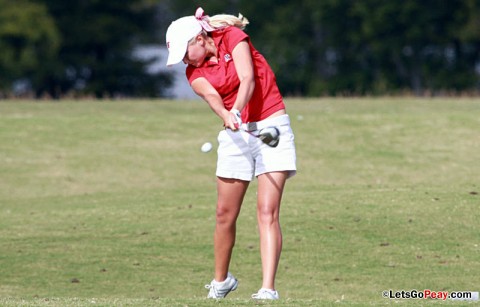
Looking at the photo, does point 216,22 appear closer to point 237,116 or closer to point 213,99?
point 213,99

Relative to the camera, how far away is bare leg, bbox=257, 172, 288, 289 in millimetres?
8852

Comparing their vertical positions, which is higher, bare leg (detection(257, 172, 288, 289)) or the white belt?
the white belt

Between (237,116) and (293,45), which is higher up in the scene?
(237,116)

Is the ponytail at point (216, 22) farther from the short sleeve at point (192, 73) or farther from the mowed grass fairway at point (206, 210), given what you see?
the mowed grass fairway at point (206, 210)

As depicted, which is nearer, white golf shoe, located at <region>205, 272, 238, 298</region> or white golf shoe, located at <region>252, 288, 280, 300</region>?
white golf shoe, located at <region>252, 288, 280, 300</region>

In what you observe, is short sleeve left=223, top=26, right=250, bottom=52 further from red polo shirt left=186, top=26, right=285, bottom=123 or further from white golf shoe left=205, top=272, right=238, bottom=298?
white golf shoe left=205, top=272, right=238, bottom=298

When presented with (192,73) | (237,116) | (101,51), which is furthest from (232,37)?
(101,51)

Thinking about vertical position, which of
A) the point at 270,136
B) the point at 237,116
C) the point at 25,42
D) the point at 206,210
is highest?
the point at 237,116

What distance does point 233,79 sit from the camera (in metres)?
8.79

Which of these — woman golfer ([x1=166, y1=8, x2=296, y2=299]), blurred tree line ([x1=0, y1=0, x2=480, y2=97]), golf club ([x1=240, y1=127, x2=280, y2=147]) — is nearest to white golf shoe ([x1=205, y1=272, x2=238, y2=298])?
woman golfer ([x1=166, y1=8, x2=296, y2=299])

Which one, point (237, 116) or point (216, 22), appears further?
point (216, 22)

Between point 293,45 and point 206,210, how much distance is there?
1826 inches

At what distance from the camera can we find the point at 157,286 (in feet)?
37.6

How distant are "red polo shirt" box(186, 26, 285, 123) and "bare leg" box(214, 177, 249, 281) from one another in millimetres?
486
